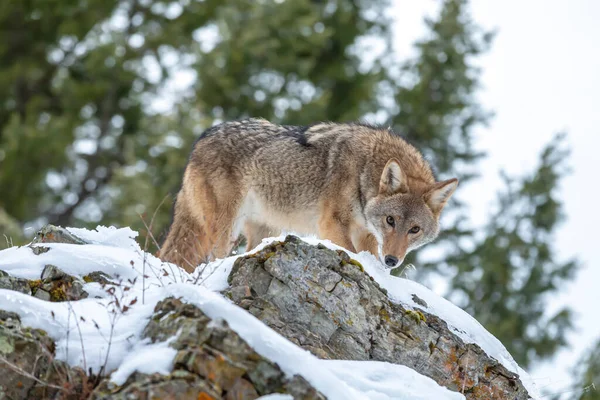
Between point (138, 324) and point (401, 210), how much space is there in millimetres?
4088

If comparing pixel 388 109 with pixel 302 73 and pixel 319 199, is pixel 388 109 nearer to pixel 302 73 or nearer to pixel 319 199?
pixel 302 73

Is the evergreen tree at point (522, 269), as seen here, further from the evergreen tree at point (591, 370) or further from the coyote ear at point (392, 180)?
the coyote ear at point (392, 180)

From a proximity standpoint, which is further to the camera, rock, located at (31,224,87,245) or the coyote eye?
the coyote eye

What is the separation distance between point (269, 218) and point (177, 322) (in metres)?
4.74

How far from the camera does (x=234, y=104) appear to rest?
2502 centimetres

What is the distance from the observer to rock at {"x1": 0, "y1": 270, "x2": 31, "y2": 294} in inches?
251

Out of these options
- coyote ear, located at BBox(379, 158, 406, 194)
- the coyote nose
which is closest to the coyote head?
coyote ear, located at BBox(379, 158, 406, 194)

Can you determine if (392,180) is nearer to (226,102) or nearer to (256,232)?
(256,232)

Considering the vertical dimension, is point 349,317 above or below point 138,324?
below

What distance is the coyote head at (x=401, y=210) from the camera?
Result: 898 centimetres

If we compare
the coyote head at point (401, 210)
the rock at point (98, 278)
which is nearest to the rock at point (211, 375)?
the rock at point (98, 278)

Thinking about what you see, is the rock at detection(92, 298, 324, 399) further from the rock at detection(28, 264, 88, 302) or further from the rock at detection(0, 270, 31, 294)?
the rock at detection(0, 270, 31, 294)

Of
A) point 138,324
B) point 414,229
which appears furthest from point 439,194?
point 138,324

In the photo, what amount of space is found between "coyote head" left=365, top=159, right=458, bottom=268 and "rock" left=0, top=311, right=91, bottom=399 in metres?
4.13
